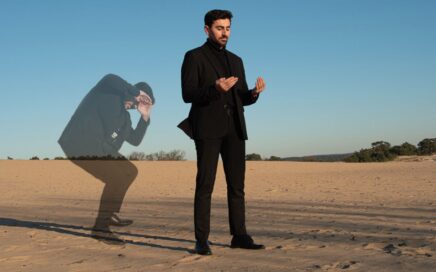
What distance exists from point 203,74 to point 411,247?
2329 millimetres

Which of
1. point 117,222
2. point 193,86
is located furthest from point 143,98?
point 117,222

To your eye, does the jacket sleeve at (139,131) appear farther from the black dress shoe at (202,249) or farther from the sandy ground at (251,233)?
the black dress shoe at (202,249)

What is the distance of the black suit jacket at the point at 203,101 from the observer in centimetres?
468

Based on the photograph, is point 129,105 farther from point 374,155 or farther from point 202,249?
point 374,155

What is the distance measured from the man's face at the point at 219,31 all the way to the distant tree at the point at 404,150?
124ft

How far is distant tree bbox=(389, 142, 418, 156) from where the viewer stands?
3997 cm

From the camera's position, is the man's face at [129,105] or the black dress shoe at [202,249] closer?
the black dress shoe at [202,249]

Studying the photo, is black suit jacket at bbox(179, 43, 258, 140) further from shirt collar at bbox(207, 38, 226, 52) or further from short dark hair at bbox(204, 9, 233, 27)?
short dark hair at bbox(204, 9, 233, 27)

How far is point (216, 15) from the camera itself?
465 centimetres

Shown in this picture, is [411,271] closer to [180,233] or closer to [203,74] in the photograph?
[203,74]

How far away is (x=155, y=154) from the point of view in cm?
3950

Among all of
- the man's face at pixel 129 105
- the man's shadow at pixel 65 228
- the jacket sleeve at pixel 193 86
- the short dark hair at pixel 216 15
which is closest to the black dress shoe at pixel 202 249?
the man's shadow at pixel 65 228

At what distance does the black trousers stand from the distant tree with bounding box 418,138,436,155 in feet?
120

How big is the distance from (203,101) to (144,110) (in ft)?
3.73
